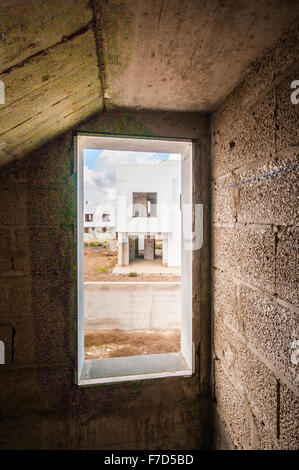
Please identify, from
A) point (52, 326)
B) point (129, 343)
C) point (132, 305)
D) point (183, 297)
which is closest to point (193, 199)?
point (183, 297)

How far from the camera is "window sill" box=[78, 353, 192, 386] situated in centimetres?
146

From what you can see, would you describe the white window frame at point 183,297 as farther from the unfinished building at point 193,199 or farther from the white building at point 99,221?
the white building at point 99,221

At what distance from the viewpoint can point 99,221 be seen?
65.3ft

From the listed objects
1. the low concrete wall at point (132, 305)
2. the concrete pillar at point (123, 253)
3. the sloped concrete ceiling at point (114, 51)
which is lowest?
the low concrete wall at point (132, 305)

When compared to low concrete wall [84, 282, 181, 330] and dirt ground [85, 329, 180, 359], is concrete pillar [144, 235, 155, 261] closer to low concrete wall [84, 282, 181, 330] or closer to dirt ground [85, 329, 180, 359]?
low concrete wall [84, 282, 181, 330]

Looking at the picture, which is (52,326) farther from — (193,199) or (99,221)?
(99,221)

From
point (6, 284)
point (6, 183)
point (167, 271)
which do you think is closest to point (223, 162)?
point (6, 183)

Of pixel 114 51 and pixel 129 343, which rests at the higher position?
pixel 114 51

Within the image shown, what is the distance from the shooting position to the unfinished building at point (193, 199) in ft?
2.53

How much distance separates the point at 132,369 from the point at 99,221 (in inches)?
745

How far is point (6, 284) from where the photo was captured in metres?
1.33

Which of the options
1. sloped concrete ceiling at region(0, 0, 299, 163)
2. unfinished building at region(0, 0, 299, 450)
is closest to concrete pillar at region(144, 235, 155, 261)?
unfinished building at region(0, 0, 299, 450)

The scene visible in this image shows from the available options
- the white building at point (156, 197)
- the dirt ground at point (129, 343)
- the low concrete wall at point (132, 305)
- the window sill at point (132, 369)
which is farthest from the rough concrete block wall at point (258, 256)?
the white building at point (156, 197)
